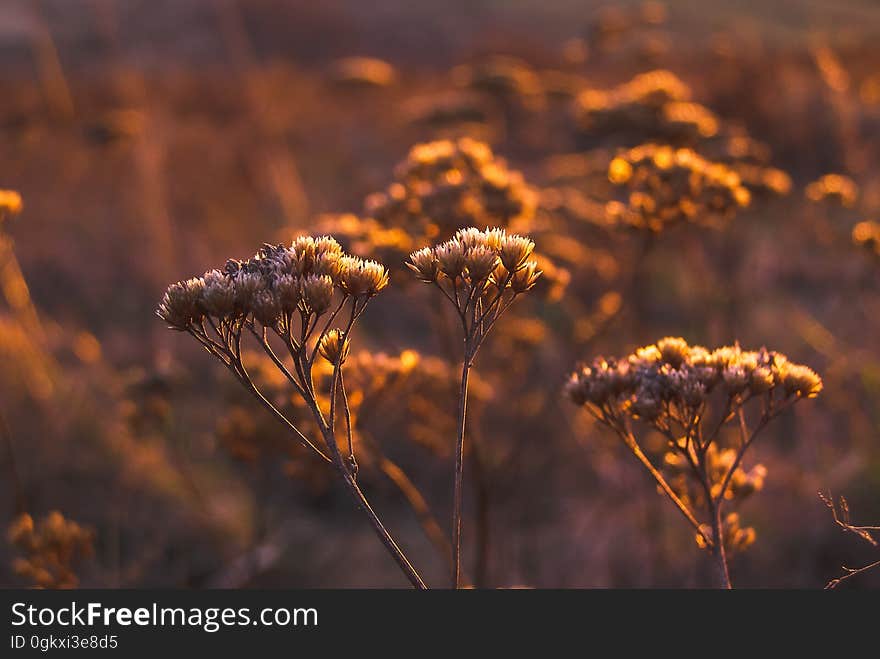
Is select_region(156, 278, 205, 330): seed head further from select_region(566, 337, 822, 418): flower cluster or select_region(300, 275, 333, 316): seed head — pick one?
select_region(566, 337, 822, 418): flower cluster

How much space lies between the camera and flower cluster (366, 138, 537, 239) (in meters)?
3.95

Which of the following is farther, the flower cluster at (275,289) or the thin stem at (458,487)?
the flower cluster at (275,289)

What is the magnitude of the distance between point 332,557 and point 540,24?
1999 inches

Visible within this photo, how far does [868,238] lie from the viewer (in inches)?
156

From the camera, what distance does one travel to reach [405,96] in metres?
23.0

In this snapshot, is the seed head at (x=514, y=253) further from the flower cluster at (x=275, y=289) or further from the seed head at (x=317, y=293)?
the seed head at (x=317, y=293)

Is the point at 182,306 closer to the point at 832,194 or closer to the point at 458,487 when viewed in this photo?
the point at 458,487

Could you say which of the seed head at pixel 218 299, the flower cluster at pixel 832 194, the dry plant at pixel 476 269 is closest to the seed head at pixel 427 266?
the dry plant at pixel 476 269

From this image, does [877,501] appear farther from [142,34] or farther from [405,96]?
[142,34]

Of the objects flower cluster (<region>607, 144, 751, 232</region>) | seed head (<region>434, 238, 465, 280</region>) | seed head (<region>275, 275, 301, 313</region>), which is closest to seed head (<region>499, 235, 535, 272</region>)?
seed head (<region>434, 238, 465, 280</region>)

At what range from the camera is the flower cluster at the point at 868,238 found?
3931 millimetres

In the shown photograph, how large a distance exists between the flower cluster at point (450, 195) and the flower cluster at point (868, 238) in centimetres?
167

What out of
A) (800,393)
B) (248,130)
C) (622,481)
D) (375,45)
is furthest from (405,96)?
(375,45)

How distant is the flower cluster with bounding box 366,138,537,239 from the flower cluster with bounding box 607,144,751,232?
59 centimetres
